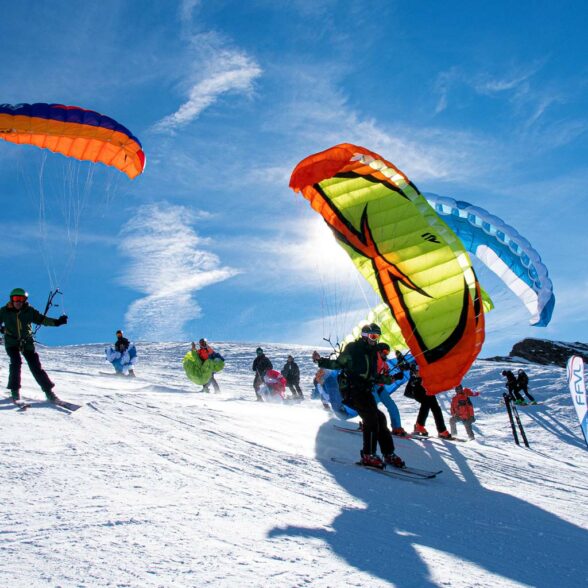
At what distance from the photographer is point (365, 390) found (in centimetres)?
651

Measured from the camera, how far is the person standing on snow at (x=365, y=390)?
6434 millimetres

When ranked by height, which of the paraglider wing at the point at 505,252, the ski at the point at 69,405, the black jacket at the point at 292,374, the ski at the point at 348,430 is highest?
the paraglider wing at the point at 505,252

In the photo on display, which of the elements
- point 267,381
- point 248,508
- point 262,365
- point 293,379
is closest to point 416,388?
point 267,381

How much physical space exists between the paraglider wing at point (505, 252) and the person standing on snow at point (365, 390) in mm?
6115

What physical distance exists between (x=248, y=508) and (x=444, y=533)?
150 centimetres

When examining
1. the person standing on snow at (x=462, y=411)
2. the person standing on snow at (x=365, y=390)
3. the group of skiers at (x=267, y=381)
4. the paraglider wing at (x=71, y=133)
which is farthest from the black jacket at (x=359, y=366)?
the group of skiers at (x=267, y=381)

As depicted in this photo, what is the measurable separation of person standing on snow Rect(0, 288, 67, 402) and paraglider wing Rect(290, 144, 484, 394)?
16.0 feet

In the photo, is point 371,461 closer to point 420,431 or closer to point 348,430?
point 348,430

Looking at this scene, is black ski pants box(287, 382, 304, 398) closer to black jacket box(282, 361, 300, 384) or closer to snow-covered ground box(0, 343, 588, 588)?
black jacket box(282, 361, 300, 384)

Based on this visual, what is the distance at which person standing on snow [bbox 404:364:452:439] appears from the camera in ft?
33.2

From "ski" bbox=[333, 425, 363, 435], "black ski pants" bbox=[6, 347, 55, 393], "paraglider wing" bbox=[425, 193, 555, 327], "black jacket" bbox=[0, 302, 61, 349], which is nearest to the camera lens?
"black ski pants" bbox=[6, 347, 55, 393]

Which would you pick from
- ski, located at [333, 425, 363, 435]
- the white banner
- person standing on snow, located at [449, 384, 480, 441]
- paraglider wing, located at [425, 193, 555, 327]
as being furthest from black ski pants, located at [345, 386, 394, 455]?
the white banner

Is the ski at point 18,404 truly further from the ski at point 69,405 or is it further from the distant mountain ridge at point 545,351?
the distant mountain ridge at point 545,351

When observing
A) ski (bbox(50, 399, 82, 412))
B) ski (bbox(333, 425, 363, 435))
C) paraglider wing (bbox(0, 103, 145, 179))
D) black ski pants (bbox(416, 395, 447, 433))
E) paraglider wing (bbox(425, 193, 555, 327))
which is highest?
paraglider wing (bbox(0, 103, 145, 179))
